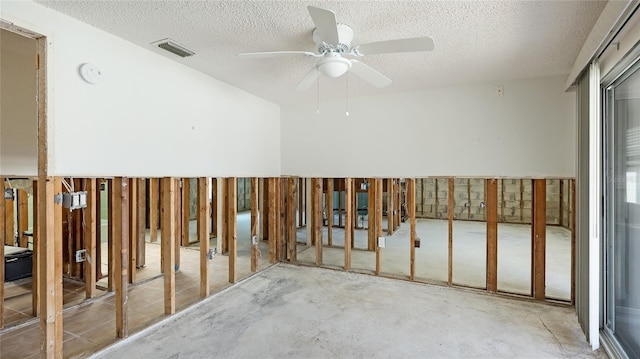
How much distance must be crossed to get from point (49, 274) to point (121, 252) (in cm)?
51

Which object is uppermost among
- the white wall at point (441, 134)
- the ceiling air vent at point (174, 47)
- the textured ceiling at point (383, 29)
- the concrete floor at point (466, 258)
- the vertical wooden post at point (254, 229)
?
the ceiling air vent at point (174, 47)

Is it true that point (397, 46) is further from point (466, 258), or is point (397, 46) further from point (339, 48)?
point (466, 258)

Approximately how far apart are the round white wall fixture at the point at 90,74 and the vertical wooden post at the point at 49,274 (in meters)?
0.85

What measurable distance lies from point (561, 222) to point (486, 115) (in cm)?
698

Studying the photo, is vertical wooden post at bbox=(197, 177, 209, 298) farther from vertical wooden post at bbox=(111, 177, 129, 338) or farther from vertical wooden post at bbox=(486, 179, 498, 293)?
vertical wooden post at bbox=(486, 179, 498, 293)

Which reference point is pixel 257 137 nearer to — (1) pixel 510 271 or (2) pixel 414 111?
(2) pixel 414 111

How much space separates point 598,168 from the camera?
7.45 ft

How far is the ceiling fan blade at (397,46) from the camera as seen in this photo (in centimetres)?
188

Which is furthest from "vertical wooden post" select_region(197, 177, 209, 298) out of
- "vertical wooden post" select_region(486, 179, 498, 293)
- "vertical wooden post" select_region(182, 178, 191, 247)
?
"vertical wooden post" select_region(486, 179, 498, 293)

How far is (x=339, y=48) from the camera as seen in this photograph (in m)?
2.17

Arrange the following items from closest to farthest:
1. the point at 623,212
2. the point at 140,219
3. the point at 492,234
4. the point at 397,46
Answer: the point at 397,46
the point at 623,212
the point at 492,234
the point at 140,219

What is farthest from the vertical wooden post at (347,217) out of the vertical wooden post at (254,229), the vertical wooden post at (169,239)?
the vertical wooden post at (169,239)

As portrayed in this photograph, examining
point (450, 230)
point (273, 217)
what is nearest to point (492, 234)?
point (450, 230)

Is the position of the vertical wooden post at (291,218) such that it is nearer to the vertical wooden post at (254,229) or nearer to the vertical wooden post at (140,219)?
the vertical wooden post at (254,229)
